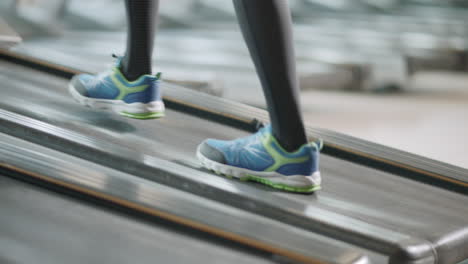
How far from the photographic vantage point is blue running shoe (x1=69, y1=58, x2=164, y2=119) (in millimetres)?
2006

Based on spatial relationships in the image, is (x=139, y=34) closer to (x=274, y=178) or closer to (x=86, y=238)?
(x=274, y=178)

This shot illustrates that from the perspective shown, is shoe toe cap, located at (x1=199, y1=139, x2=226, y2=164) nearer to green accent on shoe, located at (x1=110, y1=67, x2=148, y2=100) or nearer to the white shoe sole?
the white shoe sole

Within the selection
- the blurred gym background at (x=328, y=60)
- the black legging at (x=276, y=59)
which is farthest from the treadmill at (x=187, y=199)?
the blurred gym background at (x=328, y=60)

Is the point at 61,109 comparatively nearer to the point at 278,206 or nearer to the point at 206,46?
the point at 278,206

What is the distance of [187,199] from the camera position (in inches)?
58.1

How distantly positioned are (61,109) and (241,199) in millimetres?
821

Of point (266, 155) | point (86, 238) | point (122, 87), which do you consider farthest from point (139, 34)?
point (86, 238)

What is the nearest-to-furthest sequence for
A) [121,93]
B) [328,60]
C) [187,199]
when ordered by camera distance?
[187,199] → [121,93] → [328,60]

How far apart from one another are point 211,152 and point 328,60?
3911mm

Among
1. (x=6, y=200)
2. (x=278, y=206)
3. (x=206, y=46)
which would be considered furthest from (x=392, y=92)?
(x=6, y=200)

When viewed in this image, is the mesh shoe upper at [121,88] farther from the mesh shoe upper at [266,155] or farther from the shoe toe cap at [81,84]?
the mesh shoe upper at [266,155]

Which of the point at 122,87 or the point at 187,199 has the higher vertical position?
the point at 122,87

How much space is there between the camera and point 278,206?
4.98ft

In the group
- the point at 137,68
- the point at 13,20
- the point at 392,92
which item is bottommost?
the point at 392,92
